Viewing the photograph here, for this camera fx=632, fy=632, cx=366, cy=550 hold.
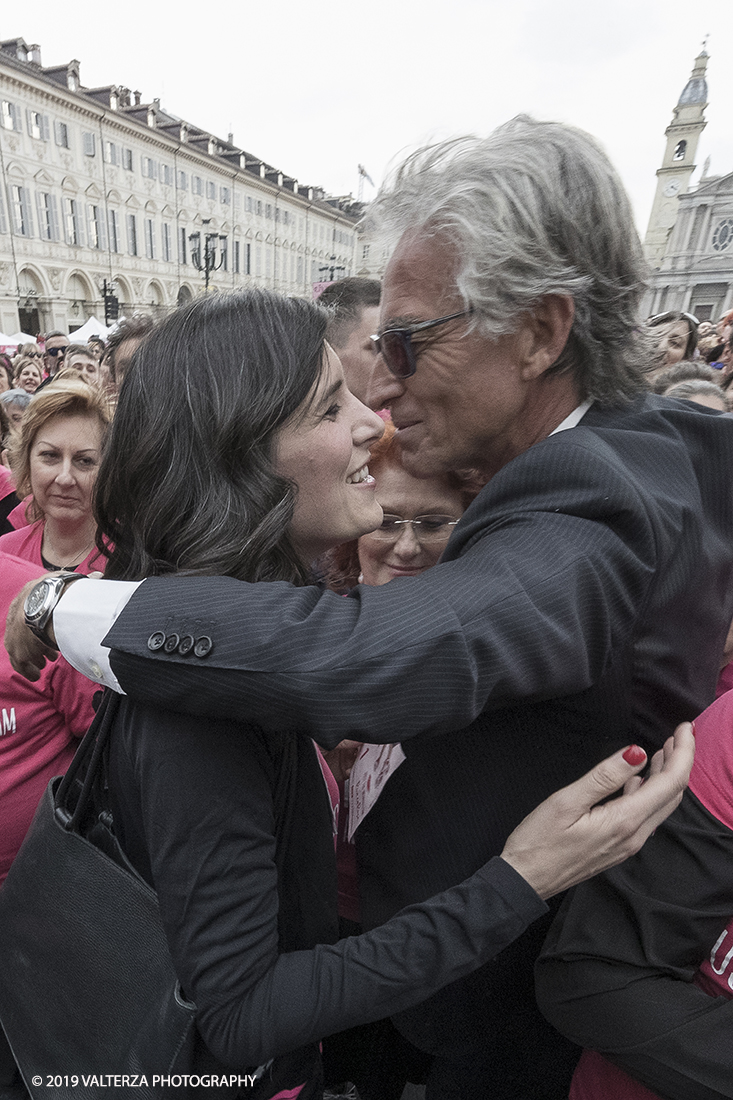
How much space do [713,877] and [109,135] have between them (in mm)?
40500

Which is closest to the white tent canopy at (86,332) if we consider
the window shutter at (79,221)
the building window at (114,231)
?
the window shutter at (79,221)

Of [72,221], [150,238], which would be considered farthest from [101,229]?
[150,238]

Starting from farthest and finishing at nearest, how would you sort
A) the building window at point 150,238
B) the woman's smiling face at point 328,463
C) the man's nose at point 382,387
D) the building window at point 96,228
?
1. the building window at point 150,238
2. the building window at point 96,228
3. the man's nose at point 382,387
4. the woman's smiling face at point 328,463

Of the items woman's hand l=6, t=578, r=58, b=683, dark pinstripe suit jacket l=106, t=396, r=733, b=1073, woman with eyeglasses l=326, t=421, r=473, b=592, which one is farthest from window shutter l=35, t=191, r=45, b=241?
dark pinstripe suit jacket l=106, t=396, r=733, b=1073

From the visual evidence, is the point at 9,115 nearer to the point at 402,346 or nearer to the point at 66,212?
the point at 66,212

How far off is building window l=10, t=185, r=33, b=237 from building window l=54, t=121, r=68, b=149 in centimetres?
322

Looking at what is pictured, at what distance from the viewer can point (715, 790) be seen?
3.38 ft

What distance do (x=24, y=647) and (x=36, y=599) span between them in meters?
0.17

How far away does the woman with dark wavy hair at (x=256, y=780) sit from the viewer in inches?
37.7

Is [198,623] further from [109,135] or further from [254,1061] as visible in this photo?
[109,135]

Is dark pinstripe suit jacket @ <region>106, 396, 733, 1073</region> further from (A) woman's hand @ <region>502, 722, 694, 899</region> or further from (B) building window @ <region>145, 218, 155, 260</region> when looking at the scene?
(B) building window @ <region>145, 218, 155, 260</region>

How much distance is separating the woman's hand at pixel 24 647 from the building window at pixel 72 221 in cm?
3652

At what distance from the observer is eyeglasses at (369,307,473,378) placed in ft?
3.96

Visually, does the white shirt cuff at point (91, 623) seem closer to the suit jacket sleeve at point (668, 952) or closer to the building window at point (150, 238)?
the suit jacket sleeve at point (668, 952)
